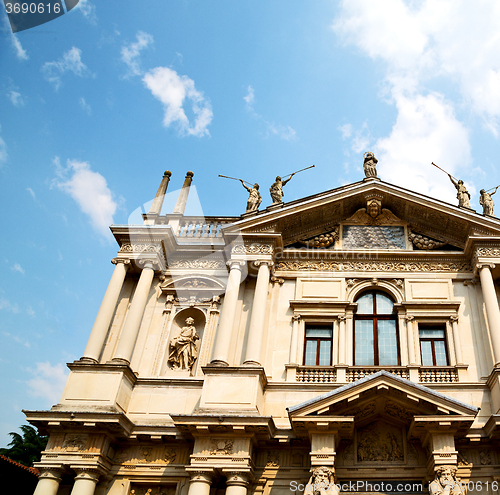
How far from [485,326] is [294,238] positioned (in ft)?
21.8

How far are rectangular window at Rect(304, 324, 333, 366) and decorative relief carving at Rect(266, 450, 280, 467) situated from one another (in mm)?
2880

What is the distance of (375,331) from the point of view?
639 inches

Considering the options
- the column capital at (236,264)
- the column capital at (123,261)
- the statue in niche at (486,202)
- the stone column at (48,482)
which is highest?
the statue in niche at (486,202)

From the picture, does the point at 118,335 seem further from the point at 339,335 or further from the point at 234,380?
the point at 339,335

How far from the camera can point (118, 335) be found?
54.2 feet

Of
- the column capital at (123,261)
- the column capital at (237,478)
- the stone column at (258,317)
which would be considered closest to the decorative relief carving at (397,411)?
the stone column at (258,317)

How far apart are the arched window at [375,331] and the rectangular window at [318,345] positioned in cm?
79

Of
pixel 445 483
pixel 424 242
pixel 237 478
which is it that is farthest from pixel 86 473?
pixel 424 242

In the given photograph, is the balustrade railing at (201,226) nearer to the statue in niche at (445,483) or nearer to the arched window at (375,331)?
the arched window at (375,331)

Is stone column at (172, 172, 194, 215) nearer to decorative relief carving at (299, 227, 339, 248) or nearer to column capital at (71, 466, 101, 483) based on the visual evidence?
decorative relief carving at (299, 227, 339, 248)

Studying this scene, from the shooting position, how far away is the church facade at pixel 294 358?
13.2m

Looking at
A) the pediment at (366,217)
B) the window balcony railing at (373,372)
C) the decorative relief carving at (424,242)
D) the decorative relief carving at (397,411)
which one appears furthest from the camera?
the decorative relief carving at (424,242)

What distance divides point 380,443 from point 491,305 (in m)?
5.17

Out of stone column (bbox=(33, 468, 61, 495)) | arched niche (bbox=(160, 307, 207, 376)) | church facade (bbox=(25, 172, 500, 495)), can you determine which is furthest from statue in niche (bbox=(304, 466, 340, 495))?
stone column (bbox=(33, 468, 61, 495))
